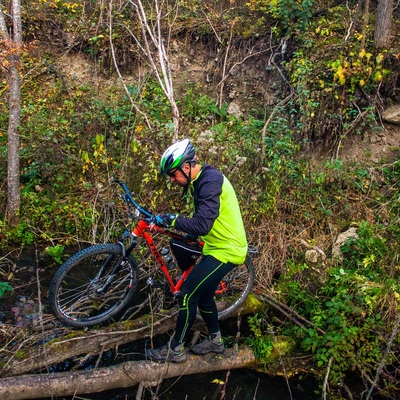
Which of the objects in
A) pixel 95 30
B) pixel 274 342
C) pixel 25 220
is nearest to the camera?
pixel 274 342

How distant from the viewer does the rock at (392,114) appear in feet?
26.5

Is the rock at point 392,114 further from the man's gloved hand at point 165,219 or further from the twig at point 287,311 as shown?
the man's gloved hand at point 165,219

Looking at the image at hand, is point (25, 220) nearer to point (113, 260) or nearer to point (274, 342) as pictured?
point (113, 260)

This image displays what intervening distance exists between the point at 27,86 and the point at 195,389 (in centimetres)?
749

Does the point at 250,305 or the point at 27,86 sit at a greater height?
the point at 27,86

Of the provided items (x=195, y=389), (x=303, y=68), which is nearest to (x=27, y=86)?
(x=303, y=68)

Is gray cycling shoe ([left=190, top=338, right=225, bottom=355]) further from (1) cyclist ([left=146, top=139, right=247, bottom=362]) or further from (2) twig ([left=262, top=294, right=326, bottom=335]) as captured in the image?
(2) twig ([left=262, top=294, right=326, bottom=335])

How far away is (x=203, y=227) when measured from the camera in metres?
3.90

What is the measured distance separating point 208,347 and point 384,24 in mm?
6880

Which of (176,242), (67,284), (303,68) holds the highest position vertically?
(303,68)

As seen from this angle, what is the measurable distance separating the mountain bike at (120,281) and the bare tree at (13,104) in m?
2.73

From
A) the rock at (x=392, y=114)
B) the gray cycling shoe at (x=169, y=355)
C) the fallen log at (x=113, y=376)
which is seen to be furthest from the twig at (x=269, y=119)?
the gray cycling shoe at (x=169, y=355)

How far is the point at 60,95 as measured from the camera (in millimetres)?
9117

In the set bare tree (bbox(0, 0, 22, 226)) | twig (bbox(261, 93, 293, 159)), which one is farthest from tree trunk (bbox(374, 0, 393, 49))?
bare tree (bbox(0, 0, 22, 226))
